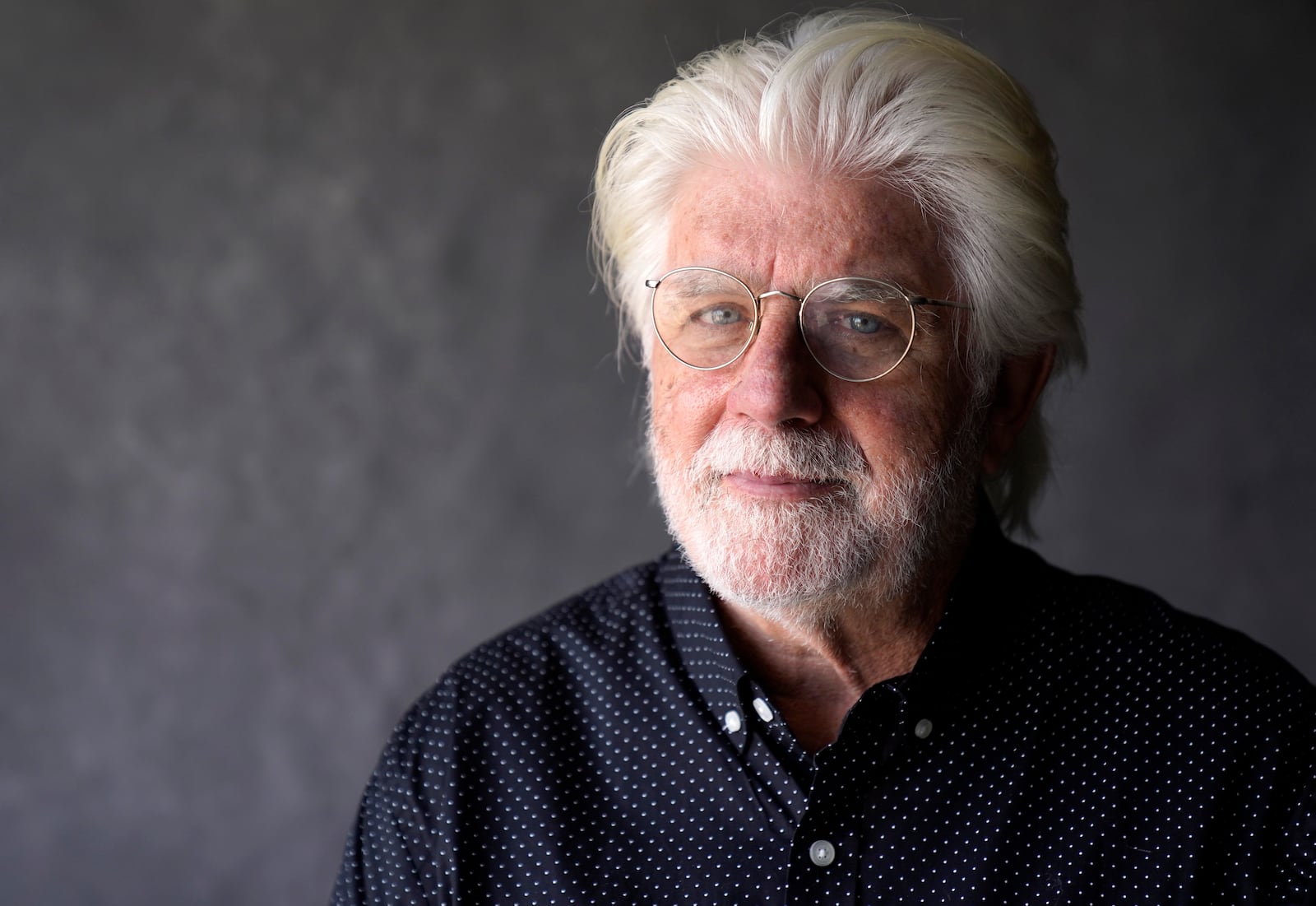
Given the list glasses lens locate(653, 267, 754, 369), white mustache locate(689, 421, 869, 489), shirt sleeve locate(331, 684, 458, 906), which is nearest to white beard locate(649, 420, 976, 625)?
white mustache locate(689, 421, 869, 489)

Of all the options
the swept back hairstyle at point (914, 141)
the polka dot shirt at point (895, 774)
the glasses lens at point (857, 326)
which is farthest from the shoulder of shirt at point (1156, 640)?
the glasses lens at point (857, 326)

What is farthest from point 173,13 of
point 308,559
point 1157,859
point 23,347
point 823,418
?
point 1157,859

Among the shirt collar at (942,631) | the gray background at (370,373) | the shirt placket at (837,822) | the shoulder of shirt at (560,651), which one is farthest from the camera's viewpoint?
the gray background at (370,373)

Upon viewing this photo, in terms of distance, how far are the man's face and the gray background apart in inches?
46.5

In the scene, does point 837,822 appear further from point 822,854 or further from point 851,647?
point 851,647

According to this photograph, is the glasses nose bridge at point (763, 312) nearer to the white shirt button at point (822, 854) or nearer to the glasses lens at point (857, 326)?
the glasses lens at point (857, 326)

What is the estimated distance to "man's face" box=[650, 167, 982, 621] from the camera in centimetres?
145

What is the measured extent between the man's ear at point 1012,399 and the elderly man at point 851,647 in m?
0.02

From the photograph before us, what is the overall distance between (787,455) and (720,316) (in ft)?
0.69

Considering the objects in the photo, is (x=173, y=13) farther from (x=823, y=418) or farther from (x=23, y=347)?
(x=823, y=418)

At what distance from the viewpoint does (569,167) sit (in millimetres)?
2643

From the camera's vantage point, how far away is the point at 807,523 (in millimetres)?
1453

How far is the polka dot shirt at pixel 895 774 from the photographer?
4.55ft

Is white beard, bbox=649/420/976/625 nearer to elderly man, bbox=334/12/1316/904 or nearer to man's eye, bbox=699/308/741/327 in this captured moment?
elderly man, bbox=334/12/1316/904
